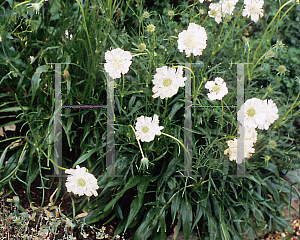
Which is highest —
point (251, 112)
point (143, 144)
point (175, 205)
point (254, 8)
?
point (254, 8)

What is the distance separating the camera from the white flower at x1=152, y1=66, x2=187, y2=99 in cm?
138

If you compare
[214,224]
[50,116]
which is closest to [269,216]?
[214,224]

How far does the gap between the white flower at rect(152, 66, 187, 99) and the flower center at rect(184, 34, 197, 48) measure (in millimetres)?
179

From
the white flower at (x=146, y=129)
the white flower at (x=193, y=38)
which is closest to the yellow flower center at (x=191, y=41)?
the white flower at (x=193, y=38)

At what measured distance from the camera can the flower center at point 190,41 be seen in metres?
1.48

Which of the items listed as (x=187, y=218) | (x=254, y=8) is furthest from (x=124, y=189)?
(x=254, y=8)

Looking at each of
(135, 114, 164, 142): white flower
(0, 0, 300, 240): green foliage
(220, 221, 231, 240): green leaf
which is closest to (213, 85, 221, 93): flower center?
(0, 0, 300, 240): green foliage

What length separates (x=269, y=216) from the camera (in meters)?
2.01

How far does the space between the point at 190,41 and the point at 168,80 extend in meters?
0.25

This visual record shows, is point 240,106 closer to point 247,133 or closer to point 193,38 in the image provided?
point 247,133

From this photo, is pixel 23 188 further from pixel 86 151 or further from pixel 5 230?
pixel 86 151

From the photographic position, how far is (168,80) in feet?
4.57

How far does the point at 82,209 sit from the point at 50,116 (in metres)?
0.62

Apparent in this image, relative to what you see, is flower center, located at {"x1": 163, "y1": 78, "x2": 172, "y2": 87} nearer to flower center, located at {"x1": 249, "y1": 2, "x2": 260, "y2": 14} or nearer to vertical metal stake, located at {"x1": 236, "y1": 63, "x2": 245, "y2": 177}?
vertical metal stake, located at {"x1": 236, "y1": 63, "x2": 245, "y2": 177}
